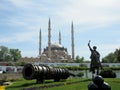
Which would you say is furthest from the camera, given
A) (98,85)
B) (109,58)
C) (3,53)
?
(3,53)

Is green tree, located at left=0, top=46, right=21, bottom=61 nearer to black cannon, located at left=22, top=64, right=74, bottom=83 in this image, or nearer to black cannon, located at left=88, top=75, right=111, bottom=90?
black cannon, located at left=22, top=64, right=74, bottom=83

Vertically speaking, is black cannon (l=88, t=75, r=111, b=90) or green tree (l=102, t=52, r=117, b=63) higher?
green tree (l=102, t=52, r=117, b=63)

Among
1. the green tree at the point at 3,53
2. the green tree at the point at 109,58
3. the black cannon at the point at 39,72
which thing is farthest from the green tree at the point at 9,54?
the black cannon at the point at 39,72

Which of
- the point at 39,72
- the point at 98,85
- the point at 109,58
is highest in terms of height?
the point at 109,58

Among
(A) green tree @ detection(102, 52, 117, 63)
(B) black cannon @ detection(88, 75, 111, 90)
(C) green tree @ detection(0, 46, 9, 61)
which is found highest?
(C) green tree @ detection(0, 46, 9, 61)

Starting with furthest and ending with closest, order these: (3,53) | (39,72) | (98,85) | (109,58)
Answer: (3,53), (109,58), (39,72), (98,85)

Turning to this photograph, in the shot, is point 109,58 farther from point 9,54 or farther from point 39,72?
point 39,72

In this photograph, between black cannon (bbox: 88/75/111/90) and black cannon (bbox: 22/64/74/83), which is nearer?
black cannon (bbox: 88/75/111/90)

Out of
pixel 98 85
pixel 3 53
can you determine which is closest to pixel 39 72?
pixel 98 85

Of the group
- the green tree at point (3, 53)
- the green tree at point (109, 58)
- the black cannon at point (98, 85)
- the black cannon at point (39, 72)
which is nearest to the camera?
the black cannon at point (98, 85)

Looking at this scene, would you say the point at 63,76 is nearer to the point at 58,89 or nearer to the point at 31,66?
the point at 31,66

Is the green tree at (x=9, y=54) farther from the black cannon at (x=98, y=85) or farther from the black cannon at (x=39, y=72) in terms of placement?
the black cannon at (x=98, y=85)

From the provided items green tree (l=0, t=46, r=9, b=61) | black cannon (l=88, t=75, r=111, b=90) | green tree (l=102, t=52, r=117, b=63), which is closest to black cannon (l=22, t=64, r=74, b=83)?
black cannon (l=88, t=75, r=111, b=90)

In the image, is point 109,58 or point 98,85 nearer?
point 98,85
